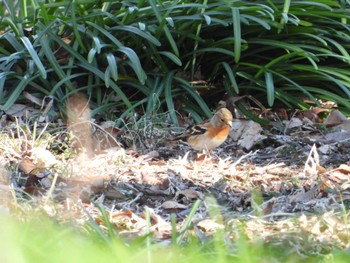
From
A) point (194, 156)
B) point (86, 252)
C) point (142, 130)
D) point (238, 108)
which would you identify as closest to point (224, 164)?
point (194, 156)

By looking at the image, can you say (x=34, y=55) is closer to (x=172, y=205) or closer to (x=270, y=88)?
(x=270, y=88)

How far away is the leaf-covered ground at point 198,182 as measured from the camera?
3.76 m

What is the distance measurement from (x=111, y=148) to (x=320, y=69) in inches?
79.4

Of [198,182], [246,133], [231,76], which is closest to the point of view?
[198,182]

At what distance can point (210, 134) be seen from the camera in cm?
574

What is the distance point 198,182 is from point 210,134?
79 cm

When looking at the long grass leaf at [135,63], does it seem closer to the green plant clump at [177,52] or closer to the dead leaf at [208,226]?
the green plant clump at [177,52]

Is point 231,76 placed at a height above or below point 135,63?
below

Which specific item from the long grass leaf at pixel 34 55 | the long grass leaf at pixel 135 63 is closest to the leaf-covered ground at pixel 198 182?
the long grass leaf at pixel 34 55

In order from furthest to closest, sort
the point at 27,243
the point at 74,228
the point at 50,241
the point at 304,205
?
the point at 304,205, the point at 74,228, the point at 50,241, the point at 27,243

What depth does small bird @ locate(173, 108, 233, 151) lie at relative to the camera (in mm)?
5742

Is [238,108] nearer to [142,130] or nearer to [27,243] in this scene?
[142,130]

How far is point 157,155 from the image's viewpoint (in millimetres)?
5789

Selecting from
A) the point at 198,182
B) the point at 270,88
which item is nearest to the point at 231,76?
the point at 270,88
